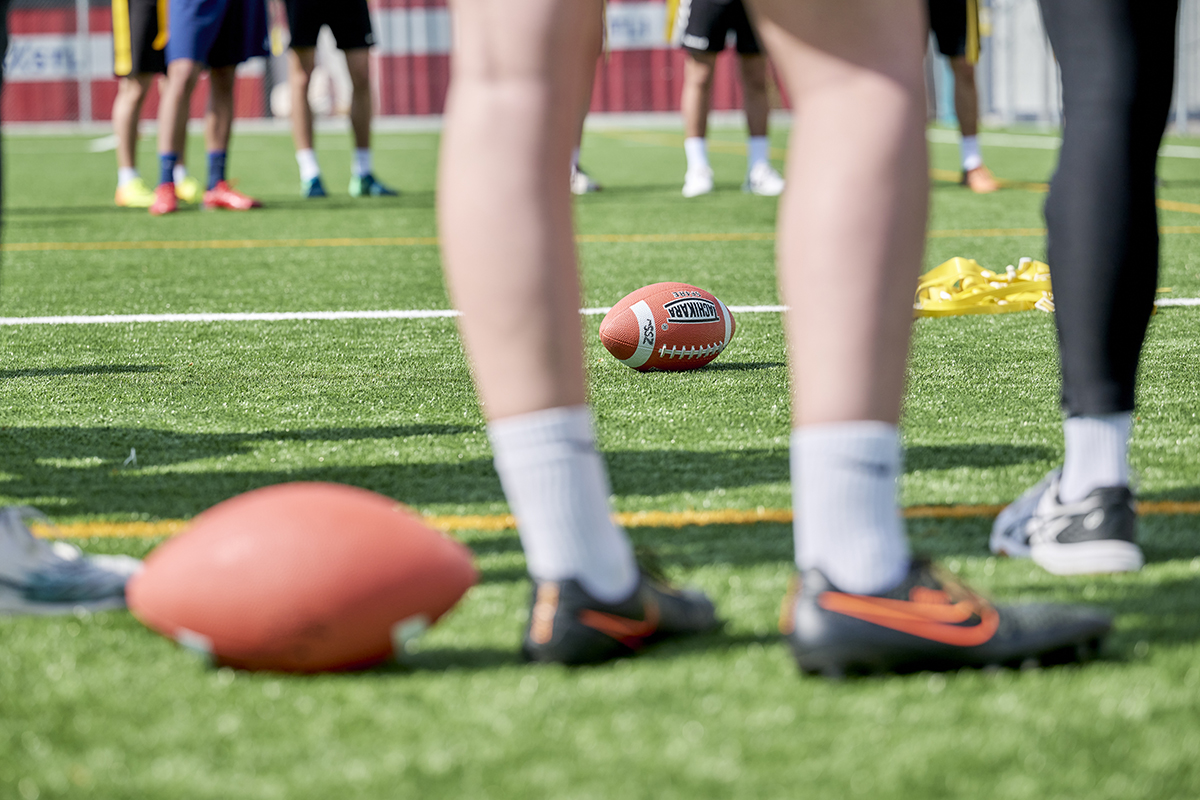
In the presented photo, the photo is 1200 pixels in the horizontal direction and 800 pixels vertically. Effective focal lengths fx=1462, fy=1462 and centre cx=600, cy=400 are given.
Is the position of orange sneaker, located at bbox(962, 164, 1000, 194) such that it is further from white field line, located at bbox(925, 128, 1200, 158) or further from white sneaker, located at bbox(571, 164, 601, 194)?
white field line, located at bbox(925, 128, 1200, 158)

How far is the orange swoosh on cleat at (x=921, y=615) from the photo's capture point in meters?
1.41

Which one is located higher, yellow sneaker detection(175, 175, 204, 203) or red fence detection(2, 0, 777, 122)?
red fence detection(2, 0, 777, 122)

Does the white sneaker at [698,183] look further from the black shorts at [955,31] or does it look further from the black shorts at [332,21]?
the black shorts at [332,21]

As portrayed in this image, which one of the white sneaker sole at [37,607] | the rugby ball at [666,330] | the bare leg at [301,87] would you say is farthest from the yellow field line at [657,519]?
the bare leg at [301,87]

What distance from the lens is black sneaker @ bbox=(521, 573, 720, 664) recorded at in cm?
144

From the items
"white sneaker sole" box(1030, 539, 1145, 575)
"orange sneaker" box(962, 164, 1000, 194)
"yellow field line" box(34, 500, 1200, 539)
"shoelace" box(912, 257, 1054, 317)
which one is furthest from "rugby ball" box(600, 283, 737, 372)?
"orange sneaker" box(962, 164, 1000, 194)

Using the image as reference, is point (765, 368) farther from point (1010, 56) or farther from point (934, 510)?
point (1010, 56)

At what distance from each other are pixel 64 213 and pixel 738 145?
9.06 metres

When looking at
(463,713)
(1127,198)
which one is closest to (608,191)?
(1127,198)

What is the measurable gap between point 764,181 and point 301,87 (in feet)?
8.91

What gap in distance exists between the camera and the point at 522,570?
1.83 m

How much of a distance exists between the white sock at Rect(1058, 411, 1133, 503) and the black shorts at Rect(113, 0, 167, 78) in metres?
6.74

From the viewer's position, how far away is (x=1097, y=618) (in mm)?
1448

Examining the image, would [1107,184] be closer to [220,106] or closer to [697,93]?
[697,93]
